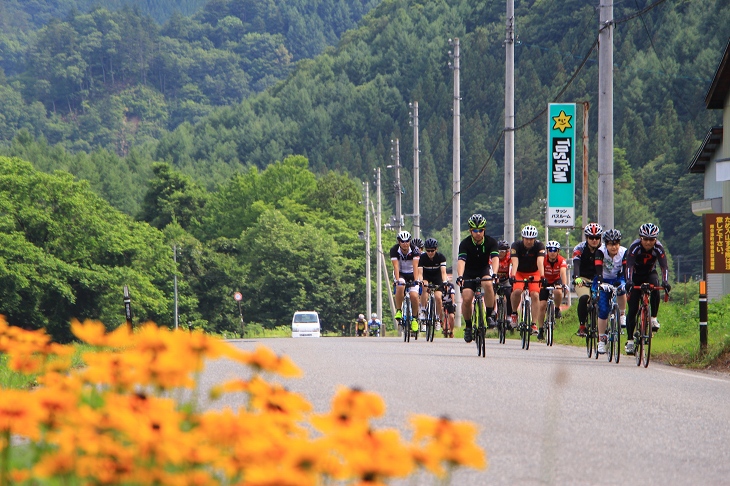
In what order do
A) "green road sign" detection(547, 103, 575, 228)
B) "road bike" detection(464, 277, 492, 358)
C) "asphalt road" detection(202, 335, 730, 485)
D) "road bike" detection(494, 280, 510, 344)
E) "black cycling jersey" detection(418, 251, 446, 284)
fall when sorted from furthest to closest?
"green road sign" detection(547, 103, 575, 228) < "black cycling jersey" detection(418, 251, 446, 284) < "road bike" detection(494, 280, 510, 344) < "road bike" detection(464, 277, 492, 358) < "asphalt road" detection(202, 335, 730, 485)

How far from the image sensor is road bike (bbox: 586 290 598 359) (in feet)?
58.3

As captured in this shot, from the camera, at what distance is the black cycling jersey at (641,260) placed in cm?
1536

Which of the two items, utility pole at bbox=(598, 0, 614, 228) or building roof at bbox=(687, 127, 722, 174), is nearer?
utility pole at bbox=(598, 0, 614, 228)

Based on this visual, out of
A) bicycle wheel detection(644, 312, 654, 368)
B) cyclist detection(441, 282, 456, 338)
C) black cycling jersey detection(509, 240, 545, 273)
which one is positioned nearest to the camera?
bicycle wheel detection(644, 312, 654, 368)

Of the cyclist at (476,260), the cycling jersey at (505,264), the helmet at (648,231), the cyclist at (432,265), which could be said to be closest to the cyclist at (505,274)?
the cycling jersey at (505,264)

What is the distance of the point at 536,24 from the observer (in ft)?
498

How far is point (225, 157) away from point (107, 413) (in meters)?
184

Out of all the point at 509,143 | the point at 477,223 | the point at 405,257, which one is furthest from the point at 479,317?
the point at 509,143

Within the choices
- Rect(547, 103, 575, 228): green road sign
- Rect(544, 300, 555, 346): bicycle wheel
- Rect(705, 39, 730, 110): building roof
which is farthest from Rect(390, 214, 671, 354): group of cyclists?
Rect(705, 39, 730, 110): building roof

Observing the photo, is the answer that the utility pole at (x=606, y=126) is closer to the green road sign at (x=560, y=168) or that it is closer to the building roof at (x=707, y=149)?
the green road sign at (x=560, y=168)

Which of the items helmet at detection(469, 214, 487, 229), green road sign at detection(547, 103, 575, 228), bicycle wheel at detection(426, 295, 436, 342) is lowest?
bicycle wheel at detection(426, 295, 436, 342)

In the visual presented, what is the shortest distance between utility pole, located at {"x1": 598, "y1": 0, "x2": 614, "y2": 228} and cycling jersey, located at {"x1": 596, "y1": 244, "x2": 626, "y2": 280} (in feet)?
23.4

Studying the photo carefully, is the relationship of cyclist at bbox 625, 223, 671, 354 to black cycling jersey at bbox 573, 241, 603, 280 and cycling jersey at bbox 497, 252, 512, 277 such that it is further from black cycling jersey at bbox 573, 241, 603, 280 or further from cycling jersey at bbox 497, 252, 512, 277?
cycling jersey at bbox 497, 252, 512, 277

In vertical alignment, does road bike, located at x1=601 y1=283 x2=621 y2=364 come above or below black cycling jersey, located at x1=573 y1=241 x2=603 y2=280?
below
